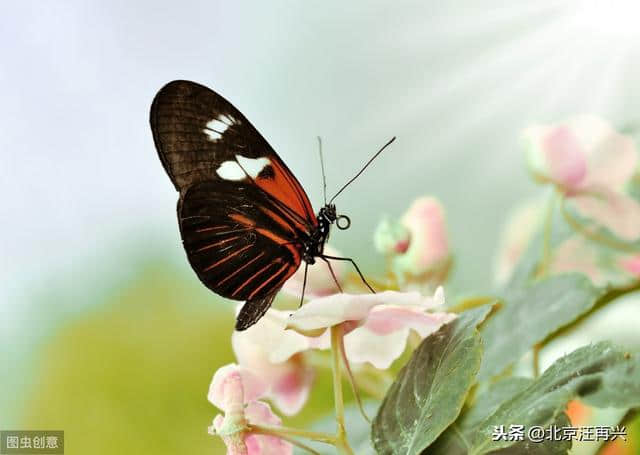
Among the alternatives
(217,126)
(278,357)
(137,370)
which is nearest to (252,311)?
(278,357)

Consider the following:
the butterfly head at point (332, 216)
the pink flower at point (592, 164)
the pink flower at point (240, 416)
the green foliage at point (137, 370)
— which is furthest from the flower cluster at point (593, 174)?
the green foliage at point (137, 370)

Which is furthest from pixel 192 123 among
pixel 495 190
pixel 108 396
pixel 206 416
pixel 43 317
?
pixel 495 190

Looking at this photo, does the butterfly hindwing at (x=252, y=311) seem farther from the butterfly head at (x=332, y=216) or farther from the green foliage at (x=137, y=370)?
the green foliage at (x=137, y=370)

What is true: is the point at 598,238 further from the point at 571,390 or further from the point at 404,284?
the point at 571,390

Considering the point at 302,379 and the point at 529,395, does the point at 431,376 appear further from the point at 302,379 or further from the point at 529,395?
the point at 302,379

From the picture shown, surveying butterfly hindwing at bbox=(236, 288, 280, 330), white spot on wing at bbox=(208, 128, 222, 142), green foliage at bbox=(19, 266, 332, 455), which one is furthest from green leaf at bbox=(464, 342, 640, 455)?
green foliage at bbox=(19, 266, 332, 455)

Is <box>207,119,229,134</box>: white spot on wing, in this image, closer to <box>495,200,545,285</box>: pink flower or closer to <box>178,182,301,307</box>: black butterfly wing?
<box>178,182,301,307</box>: black butterfly wing
